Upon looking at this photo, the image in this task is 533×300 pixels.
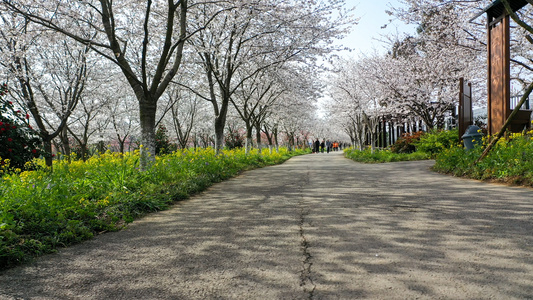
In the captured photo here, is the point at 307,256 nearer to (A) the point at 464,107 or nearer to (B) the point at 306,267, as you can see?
(B) the point at 306,267

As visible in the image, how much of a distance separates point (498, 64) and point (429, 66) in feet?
25.6

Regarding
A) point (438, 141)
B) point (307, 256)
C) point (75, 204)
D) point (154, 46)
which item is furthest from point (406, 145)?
point (75, 204)

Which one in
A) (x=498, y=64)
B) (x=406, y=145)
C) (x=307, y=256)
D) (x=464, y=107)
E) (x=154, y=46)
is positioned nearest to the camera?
(x=307, y=256)

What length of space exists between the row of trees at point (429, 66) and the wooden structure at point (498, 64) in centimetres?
98

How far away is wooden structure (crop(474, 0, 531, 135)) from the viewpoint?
7945 mm

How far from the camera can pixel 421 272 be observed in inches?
89.9

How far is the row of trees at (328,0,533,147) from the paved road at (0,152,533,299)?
781cm

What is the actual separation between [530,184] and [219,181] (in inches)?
251

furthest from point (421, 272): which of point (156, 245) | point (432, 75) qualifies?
point (432, 75)

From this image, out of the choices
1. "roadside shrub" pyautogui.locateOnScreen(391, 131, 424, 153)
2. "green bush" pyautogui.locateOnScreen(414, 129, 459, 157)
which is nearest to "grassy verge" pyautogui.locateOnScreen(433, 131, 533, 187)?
"green bush" pyautogui.locateOnScreen(414, 129, 459, 157)

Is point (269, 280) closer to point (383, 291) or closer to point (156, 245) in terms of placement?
point (383, 291)

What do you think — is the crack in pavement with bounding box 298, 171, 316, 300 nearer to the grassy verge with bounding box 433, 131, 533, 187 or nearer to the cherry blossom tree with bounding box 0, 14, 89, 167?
the grassy verge with bounding box 433, 131, 533, 187

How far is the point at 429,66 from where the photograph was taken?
51.1 ft

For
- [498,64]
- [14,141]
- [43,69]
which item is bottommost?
[14,141]
